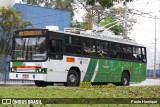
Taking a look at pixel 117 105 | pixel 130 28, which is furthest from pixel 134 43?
pixel 130 28

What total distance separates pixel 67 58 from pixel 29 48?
2.12 metres

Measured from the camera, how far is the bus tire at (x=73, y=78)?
67.1 feet

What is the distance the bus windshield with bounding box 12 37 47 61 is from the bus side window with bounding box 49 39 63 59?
417 millimetres

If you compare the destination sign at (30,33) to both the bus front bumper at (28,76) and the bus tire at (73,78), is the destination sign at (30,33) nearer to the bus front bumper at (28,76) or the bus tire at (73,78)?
the bus front bumper at (28,76)

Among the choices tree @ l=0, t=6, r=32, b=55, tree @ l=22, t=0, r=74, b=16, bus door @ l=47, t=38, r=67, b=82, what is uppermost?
tree @ l=22, t=0, r=74, b=16

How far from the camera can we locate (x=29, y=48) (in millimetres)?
19469

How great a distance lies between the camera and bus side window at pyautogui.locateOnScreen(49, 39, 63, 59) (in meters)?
19.4

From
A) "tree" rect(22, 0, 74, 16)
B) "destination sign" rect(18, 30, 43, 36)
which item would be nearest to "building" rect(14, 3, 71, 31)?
"tree" rect(22, 0, 74, 16)

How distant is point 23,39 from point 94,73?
16.1 ft

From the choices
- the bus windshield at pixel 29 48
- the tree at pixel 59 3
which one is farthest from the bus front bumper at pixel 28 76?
the tree at pixel 59 3

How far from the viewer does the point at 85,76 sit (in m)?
21.7

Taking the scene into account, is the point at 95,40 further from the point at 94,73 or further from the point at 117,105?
the point at 117,105

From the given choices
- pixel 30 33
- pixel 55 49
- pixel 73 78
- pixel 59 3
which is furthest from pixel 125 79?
pixel 59 3

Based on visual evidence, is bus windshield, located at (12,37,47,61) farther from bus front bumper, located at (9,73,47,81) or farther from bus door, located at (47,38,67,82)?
bus front bumper, located at (9,73,47,81)
